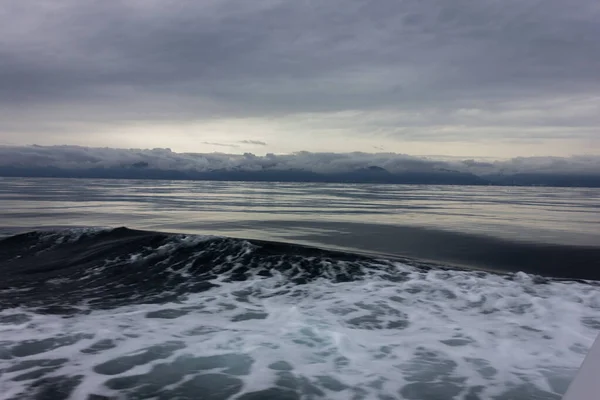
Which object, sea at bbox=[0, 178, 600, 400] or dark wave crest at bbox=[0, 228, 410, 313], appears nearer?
sea at bbox=[0, 178, 600, 400]

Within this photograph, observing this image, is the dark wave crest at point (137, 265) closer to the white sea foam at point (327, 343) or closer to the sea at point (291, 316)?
the sea at point (291, 316)

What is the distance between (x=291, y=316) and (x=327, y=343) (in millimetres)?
1454

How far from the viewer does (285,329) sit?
7.62 metres

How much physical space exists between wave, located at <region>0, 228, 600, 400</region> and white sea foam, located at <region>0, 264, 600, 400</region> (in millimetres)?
28

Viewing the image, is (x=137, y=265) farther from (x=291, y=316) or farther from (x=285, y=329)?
(x=285, y=329)

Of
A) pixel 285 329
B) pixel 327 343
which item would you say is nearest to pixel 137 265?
pixel 285 329

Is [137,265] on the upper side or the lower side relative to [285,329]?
upper

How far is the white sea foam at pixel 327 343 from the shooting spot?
556 centimetres

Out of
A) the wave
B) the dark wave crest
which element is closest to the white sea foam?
the wave

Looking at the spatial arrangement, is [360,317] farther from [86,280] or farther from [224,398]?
[86,280]

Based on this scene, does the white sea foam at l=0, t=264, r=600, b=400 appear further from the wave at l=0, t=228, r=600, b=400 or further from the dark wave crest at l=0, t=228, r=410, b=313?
the dark wave crest at l=0, t=228, r=410, b=313

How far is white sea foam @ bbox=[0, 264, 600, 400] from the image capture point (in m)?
5.56

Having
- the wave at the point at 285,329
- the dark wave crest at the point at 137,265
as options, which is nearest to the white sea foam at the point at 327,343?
the wave at the point at 285,329

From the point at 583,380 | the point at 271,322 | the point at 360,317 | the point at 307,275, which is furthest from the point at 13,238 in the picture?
the point at 583,380
